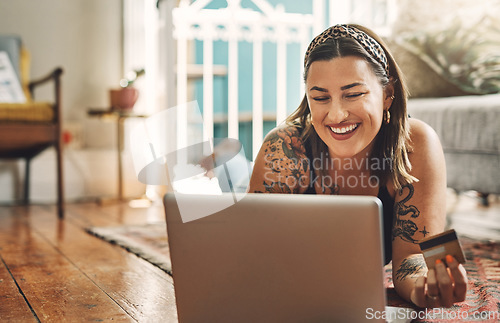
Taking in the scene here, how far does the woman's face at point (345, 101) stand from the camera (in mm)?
991

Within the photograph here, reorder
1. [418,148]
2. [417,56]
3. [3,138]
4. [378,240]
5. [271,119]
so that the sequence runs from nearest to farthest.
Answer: [378,240], [418,148], [417,56], [3,138], [271,119]

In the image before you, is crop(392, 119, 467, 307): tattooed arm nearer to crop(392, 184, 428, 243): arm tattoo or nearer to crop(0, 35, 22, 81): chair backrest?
crop(392, 184, 428, 243): arm tattoo

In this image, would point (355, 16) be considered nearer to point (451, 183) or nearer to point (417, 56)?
point (417, 56)

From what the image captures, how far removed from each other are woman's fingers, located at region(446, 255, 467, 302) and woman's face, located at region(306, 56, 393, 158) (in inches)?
14.0

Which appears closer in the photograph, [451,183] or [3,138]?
[451,183]

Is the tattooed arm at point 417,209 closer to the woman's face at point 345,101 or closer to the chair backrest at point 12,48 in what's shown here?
the woman's face at point 345,101

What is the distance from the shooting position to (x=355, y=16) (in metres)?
3.48

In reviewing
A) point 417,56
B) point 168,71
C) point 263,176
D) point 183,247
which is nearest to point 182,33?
point 168,71

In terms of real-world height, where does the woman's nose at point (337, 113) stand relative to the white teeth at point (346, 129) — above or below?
above

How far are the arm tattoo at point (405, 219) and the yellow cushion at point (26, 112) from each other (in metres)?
1.88

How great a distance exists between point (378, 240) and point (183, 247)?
26 cm

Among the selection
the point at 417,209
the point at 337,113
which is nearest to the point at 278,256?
the point at 337,113

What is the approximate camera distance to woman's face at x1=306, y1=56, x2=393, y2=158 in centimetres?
99

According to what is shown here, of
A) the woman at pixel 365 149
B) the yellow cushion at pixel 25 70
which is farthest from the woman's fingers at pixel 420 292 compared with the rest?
the yellow cushion at pixel 25 70
